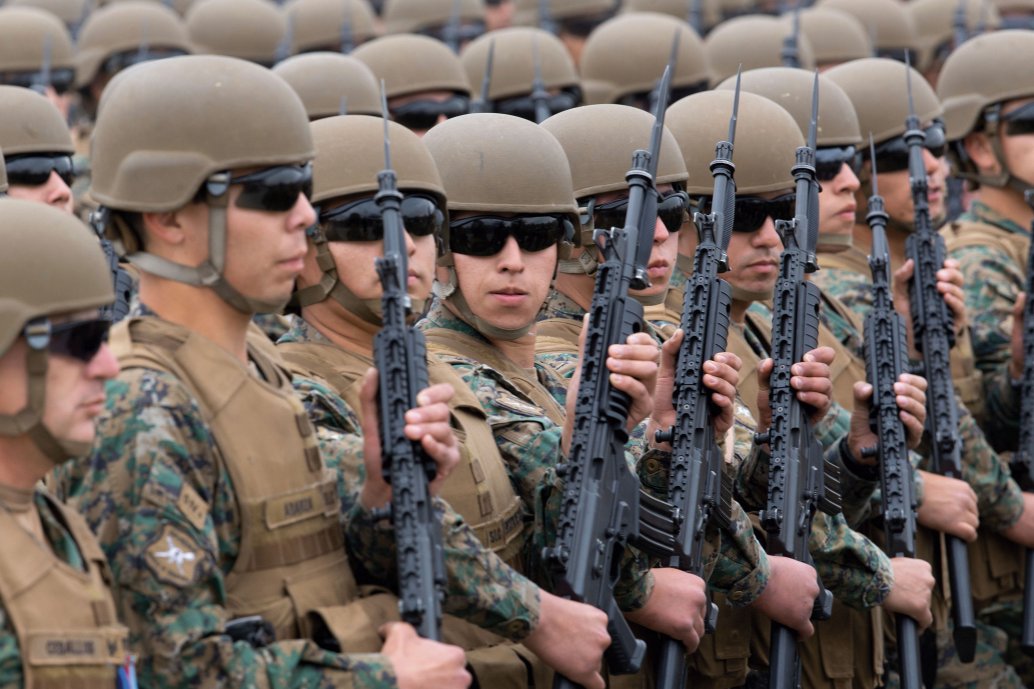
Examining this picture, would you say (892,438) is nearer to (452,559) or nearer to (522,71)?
(452,559)

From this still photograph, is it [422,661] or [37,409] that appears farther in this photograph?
[422,661]

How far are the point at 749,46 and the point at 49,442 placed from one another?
9943 mm

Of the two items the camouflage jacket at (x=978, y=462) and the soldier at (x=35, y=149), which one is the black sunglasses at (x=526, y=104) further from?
the soldier at (x=35, y=149)

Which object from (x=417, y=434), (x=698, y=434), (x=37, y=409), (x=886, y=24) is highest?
(x=886, y=24)

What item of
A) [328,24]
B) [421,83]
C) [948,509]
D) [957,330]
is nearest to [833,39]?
[328,24]

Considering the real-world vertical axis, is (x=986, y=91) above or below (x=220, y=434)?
above

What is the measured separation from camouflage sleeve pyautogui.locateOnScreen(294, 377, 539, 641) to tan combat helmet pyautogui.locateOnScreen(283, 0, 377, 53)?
942 cm

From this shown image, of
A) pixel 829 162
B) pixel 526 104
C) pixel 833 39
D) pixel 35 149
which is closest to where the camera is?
Result: pixel 35 149

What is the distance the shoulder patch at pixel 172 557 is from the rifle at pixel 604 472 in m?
1.34

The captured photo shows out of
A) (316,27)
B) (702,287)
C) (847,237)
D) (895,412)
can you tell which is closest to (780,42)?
(316,27)

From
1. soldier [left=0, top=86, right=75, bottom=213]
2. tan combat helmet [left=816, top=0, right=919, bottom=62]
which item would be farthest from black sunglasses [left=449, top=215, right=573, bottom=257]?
tan combat helmet [left=816, top=0, right=919, bottom=62]

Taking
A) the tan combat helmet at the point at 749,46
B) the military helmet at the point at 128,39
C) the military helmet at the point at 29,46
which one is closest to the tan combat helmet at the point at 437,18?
the tan combat helmet at the point at 749,46

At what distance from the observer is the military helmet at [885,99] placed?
29.5 ft

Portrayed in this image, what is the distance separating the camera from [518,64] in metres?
12.0
